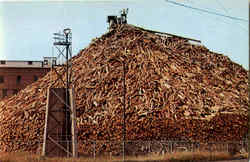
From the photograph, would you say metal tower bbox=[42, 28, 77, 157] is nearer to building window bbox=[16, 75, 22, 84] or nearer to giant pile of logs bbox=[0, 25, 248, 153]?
giant pile of logs bbox=[0, 25, 248, 153]

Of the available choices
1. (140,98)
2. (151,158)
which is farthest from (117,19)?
(151,158)

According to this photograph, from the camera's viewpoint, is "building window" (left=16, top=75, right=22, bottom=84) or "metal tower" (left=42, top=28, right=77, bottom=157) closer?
"metal tower" (left=42, top=28, right=77, bottom=157)

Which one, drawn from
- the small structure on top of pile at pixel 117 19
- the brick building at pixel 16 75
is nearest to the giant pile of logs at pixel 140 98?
the small structure on top of pile at pixel 117 19

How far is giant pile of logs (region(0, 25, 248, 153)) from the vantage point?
26562 mm

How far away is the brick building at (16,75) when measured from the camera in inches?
2267

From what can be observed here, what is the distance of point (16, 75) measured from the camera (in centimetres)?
5806

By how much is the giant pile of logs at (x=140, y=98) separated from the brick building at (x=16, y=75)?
2287cm

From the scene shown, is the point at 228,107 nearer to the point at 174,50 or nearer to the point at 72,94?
the point at 174,50

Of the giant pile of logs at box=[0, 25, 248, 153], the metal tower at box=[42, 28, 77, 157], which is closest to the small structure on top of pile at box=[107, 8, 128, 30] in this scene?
the giant pile of logs at box=[0, 25, 248, 153]

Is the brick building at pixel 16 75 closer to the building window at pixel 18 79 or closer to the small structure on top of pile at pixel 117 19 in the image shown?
the building window at pixel 18 79

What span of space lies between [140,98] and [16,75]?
111ft

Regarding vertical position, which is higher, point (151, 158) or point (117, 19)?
point (117, 19)

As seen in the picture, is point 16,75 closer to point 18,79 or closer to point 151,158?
point 18,79

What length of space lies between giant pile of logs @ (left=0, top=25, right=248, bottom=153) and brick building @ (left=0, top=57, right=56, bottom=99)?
22.9 meters
